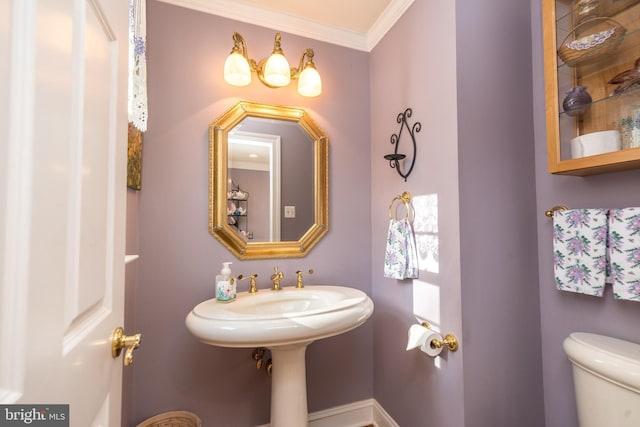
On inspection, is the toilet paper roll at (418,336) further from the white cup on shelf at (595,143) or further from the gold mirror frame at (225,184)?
the white cup on shelf at (595,143)

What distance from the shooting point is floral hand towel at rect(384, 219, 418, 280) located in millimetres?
1305

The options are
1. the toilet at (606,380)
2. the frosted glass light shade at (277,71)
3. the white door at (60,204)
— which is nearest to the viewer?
the white door at (60,204)

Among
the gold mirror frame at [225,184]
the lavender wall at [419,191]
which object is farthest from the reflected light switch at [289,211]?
the lavender wall at [419,191]

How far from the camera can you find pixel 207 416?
4.50 feet

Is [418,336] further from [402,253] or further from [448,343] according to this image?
[402,253]

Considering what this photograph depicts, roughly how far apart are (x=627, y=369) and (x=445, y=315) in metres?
0.50

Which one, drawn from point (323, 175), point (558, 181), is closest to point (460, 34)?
point (558, 181)

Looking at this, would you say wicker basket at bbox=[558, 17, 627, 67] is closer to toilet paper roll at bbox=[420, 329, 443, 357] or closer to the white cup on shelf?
the white cup on shelf

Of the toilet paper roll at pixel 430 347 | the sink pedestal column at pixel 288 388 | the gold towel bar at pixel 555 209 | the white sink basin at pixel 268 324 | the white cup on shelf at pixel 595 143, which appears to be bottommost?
the sink pedestal column at pixel 288 388

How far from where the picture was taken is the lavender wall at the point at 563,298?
954mm

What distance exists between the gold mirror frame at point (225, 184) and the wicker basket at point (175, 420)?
2.50ft

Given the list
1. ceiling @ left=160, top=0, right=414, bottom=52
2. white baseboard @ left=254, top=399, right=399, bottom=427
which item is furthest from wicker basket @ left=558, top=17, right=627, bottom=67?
white baseboard @ left=254, top=399, right=399, bottom=427

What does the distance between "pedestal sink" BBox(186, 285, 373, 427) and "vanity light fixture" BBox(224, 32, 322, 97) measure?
1070mm

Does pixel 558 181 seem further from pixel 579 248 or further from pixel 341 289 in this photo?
pixel 341 289
